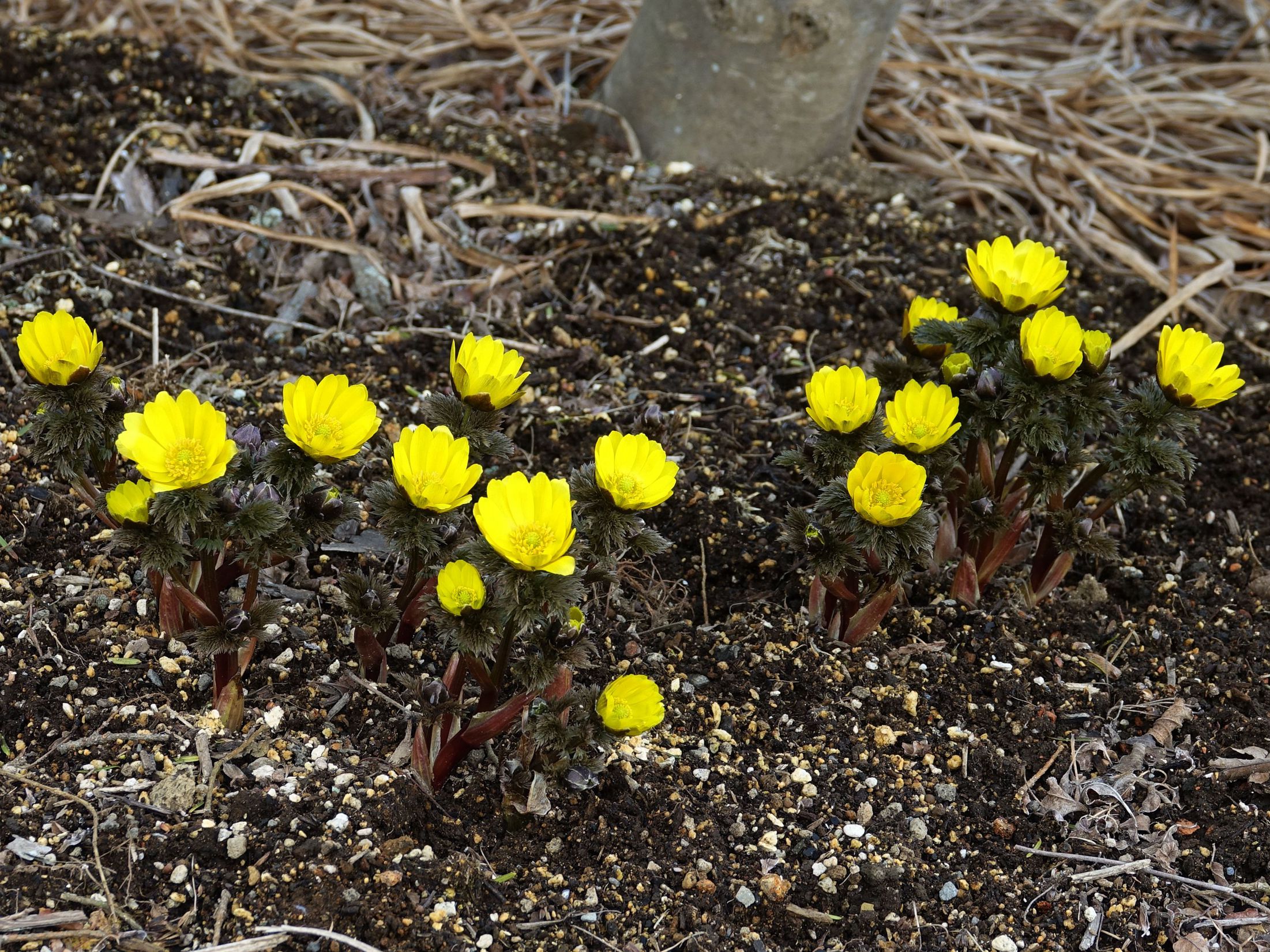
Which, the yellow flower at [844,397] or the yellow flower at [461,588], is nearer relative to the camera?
the yellow flower at [461,588]

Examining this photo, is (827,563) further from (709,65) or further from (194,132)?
Answer: (194,132)

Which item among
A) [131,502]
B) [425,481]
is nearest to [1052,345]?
[425,481]

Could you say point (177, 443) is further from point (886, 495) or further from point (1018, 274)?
point (1018, 274)

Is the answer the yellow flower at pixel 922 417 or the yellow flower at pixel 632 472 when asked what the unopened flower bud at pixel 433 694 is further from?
the yellow flower at pixel 922 417

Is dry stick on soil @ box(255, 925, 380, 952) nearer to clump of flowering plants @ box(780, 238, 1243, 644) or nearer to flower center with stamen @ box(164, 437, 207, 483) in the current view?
flower center with stamen @ box(164, 437, 207, 483)

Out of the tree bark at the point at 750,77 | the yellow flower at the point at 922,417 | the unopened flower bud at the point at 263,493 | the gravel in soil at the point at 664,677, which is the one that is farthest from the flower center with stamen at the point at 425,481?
the tree bark at the point at 750,77
